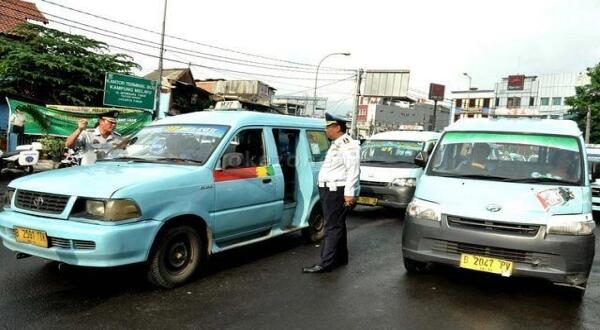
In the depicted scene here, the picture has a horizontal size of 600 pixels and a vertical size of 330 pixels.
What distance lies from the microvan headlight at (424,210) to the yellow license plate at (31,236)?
3.50 meters

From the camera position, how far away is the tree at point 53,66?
20.1 meters

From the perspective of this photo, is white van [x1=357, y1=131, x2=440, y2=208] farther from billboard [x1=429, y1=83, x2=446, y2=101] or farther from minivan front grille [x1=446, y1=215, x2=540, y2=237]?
billboard [x1=429, y1=83, x2=446, y2=101]

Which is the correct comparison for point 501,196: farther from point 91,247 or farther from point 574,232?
point 91,247

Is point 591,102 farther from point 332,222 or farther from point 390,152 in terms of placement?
point 332,222

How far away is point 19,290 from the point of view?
459 centimetres

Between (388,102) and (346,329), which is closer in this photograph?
(346,329)

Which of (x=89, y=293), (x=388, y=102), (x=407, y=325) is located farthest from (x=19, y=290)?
(x=388, y=102)

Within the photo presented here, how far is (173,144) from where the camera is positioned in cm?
557

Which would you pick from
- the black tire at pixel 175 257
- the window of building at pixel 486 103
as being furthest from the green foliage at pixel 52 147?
the window of building at pixel 486 103

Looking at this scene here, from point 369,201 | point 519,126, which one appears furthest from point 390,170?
point 519,126

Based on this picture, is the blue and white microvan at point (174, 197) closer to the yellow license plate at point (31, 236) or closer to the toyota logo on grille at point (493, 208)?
the yellow license plate at point (31, 236)

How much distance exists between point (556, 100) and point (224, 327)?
8120 cm

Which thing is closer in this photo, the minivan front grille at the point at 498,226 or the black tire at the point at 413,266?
the minivan front grille at the point at 498,226

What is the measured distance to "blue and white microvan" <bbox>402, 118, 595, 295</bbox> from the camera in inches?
184
